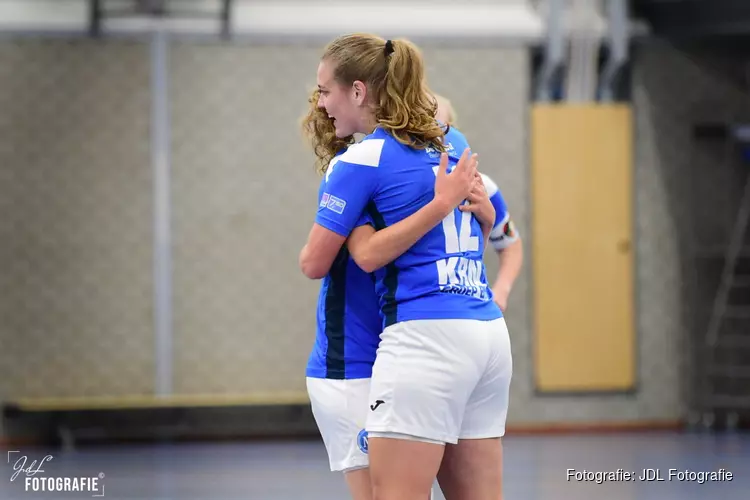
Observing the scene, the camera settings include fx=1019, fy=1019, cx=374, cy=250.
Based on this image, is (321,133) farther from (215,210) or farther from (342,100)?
(215,210)

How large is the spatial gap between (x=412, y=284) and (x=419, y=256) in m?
0.06

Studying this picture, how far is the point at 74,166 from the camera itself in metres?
7.78

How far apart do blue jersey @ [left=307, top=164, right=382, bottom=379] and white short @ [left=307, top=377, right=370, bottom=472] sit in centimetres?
2

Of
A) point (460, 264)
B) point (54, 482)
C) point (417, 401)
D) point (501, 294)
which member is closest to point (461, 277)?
point (460, 264)

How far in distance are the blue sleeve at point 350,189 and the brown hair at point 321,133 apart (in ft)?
0.81

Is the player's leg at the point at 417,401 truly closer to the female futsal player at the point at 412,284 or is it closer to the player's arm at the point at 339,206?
the female futsal player at the point at 412,284

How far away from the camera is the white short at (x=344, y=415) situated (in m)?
2.12

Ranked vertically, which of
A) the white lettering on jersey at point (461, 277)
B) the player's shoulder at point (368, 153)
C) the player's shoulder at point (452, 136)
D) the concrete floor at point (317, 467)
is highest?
the player's shoulder at point (452, 136)

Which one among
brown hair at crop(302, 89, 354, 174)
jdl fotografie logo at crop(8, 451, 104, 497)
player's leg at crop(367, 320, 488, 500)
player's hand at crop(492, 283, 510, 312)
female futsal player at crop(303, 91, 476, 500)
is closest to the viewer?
player's leg at crop(367, 320, 488, 500)

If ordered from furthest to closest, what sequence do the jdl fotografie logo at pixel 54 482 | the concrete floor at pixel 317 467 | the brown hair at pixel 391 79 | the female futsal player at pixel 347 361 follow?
1. the jdl fotografie logo at pixel 54 482
2. the concrete floor at pixel 317 467
3. the female futsal player at pixel 347 361
4. the brown hair at pixel 391 79

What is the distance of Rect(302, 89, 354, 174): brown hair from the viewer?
2.23m

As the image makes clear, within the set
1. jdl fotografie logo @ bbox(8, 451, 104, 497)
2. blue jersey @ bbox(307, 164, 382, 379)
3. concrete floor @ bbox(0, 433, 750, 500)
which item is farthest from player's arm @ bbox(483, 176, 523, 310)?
jdl fotografie logo @ bbox(8, 451, 104, 497)

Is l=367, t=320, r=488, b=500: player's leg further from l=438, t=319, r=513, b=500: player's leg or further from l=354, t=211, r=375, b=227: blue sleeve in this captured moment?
l=354, t=211, r=375, b=227: blue sleeve

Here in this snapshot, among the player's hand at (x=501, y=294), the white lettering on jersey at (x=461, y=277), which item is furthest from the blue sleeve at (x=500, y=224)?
the white lettering on jersey at (x=461, y=277)
